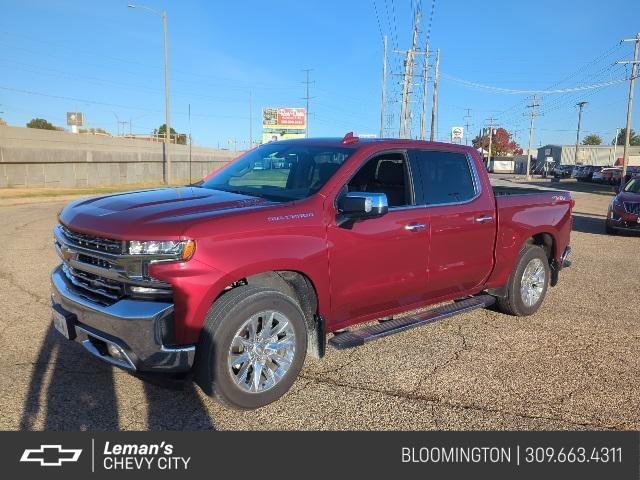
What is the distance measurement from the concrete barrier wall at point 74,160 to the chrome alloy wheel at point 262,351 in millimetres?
26397

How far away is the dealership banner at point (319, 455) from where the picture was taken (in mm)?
2969

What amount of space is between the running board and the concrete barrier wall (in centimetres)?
2618

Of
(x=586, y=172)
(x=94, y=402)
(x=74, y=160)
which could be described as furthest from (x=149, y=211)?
(x=586, y=172)

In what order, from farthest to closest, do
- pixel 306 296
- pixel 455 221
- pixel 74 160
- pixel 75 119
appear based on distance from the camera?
1. pixel 75 119
2. pixel 74 160
3. pixel 455 221
4. pixel 306 296

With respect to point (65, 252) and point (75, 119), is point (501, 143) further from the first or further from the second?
point (65, 252)

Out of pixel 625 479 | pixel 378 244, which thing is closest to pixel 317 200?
pixel 378 244

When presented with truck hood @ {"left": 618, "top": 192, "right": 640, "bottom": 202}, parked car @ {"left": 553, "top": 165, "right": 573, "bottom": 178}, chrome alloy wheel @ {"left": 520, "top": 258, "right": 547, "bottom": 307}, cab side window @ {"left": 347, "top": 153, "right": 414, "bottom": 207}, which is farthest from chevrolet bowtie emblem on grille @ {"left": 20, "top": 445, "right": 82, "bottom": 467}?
parked car @ {"left": 553, "top": 165, "right": 573, "bottom": 178}

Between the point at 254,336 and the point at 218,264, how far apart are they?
1.88 feet

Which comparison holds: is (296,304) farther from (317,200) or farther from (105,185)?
(105,185)

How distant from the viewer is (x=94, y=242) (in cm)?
347

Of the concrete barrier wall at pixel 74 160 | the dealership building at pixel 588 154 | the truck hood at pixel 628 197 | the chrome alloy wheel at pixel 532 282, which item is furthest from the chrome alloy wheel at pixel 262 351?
the dealership building at pixel 588 154

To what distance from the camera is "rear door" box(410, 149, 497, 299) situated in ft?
15.6

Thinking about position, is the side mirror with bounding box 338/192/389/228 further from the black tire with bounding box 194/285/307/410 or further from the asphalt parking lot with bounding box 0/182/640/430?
the asphalt parking lot with bounding box 0/182/640/430

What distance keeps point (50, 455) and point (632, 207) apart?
13.8 meters
